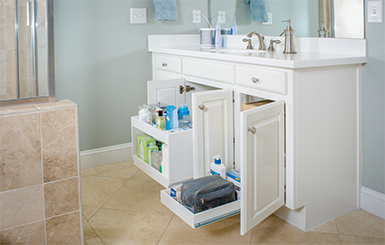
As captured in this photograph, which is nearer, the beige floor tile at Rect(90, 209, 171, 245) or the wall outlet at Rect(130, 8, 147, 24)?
the beige floor tile at Rect(90, 209, 171, 245)

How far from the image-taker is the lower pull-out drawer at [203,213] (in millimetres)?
1453

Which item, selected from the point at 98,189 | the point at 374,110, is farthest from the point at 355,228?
the point at 98,189

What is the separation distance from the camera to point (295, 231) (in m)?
1.67

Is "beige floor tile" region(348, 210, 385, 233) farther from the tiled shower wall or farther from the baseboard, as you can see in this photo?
the baseboard

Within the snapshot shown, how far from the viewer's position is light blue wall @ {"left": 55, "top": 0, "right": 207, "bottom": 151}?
2.37m

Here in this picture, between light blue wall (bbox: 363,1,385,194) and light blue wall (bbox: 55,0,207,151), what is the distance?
1.52 metres

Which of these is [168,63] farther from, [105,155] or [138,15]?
[105,155]

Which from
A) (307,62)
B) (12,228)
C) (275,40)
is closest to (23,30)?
(12,228)

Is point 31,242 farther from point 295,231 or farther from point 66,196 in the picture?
point 295,231

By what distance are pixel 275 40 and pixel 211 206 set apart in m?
1.08

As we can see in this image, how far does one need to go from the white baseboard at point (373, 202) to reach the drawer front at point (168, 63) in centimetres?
134

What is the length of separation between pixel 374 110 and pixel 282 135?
19.8 inches

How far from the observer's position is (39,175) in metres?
1.28

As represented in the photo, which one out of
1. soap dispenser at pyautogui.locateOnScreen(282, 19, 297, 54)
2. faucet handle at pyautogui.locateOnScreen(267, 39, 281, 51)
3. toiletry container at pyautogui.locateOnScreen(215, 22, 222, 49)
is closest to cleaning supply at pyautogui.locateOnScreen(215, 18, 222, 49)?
toiletry container at pyautogui.locateOnScreen(215, 22, 222, 49)
